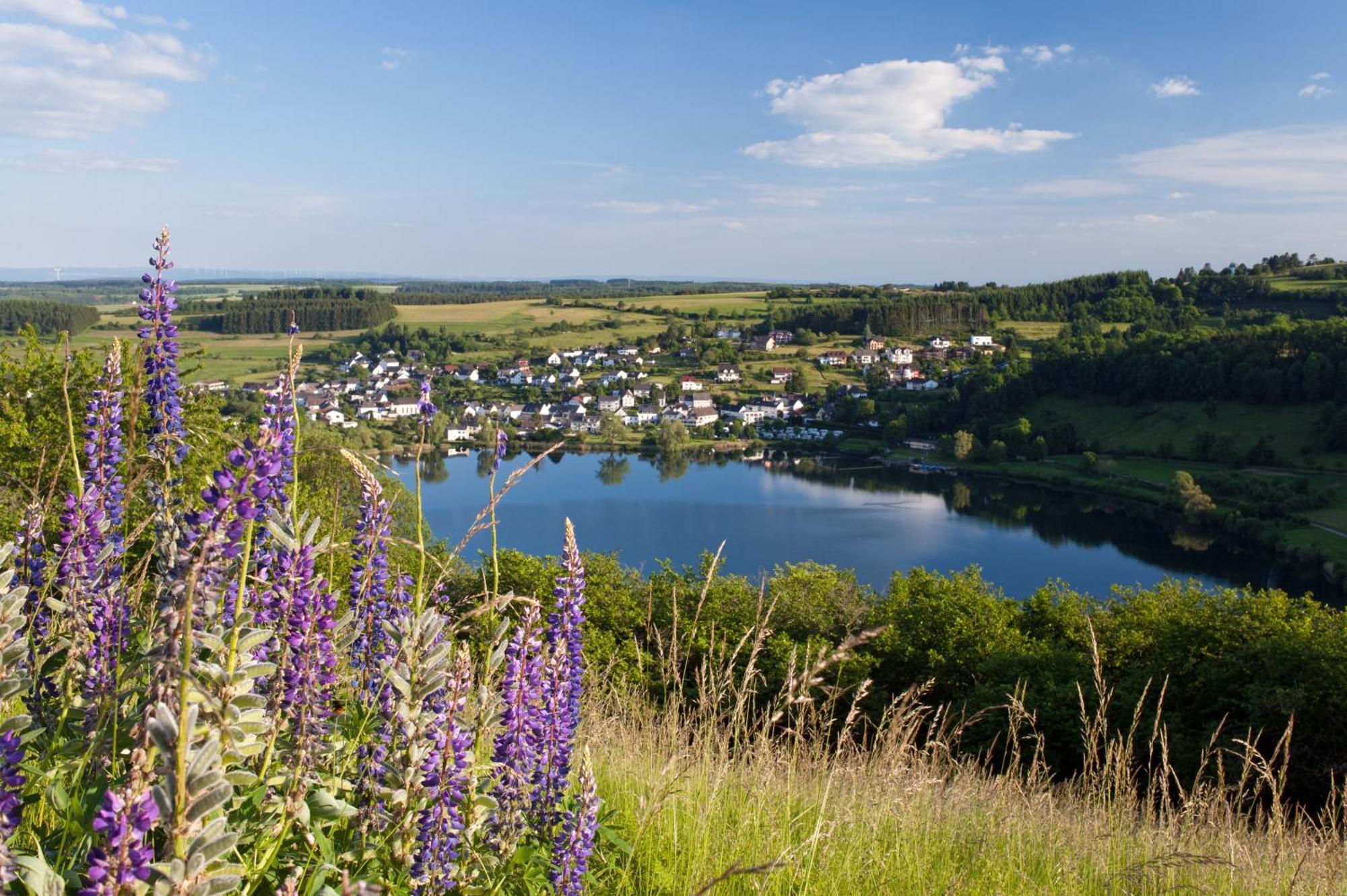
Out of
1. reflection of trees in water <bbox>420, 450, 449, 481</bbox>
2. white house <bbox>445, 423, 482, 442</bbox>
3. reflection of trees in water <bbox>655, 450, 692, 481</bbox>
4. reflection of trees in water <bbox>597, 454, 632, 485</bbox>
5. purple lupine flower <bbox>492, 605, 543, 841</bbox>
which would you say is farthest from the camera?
white house <bbox>445, 423, 482, 442</bbox>

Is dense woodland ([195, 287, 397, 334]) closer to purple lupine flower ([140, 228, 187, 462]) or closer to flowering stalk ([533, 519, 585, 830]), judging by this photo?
purple lupine flower ([140, 228, 187, 462])

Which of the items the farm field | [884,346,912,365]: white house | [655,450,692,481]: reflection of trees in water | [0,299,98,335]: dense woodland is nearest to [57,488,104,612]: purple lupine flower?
[0,299,98,335]: dense woodland

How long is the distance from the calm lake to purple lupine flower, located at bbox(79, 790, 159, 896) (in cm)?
3615

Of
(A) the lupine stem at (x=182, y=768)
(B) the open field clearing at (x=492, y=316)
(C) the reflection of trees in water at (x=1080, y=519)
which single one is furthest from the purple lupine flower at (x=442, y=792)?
(B) the open field clearing at (x=492, y=316)

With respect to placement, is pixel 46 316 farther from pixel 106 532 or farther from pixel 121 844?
pixel 121 844

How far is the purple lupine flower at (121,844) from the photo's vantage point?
110cm

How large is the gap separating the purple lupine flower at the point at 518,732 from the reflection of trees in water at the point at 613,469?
59894 millimetres

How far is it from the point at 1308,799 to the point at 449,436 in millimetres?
71710

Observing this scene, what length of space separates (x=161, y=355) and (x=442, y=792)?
1.55 meters

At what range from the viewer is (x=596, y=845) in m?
2.56

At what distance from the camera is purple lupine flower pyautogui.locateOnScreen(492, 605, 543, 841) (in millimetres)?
2234

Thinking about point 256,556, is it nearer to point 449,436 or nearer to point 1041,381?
point 449,436

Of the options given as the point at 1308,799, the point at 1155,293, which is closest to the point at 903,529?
the point at 1308,799

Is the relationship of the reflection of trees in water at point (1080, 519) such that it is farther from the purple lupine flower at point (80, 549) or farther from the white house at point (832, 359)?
the purple lupine flower at point (80, 549)
